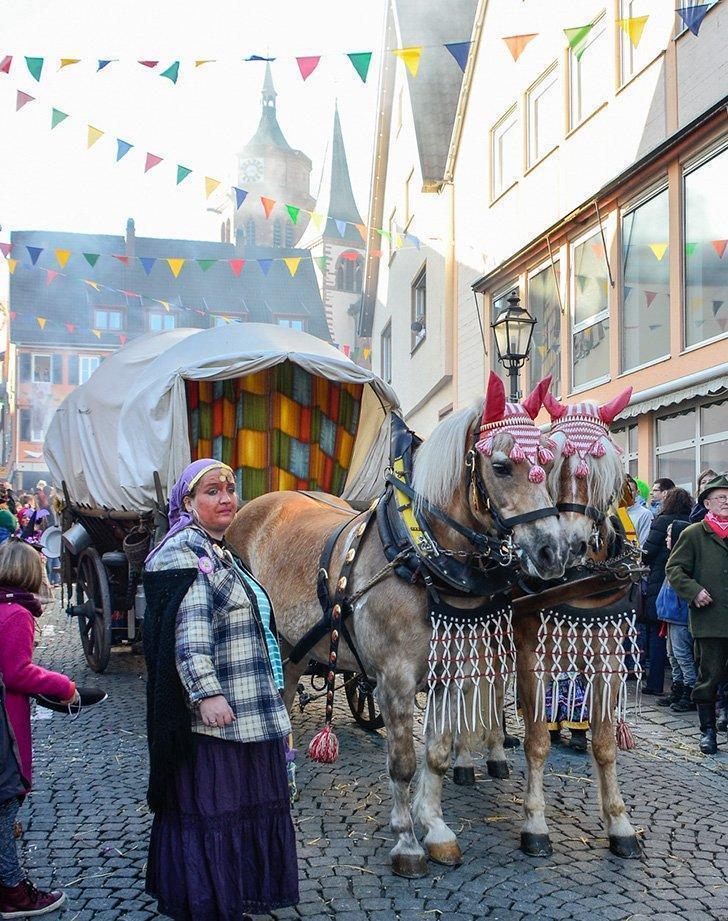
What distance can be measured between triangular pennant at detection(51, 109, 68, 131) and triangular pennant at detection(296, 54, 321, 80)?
3.16m

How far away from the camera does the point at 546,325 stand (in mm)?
12867

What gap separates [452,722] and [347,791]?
1212 millimetres

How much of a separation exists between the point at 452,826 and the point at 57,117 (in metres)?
8.84

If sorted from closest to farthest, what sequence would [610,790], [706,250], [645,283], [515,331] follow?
[610,790] < [515,331] < [706,250] < [645,283]

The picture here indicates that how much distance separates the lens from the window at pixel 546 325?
41.0ft

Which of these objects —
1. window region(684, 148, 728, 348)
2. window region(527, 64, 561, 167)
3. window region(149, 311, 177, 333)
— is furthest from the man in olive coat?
window region(149, 311, 177, 333)

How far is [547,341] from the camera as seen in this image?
1289cm

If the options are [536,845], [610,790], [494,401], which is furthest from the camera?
[610,790]

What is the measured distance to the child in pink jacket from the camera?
312 centimetres

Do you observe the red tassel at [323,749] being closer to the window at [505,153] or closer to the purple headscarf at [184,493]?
the purple headscarf at [184,493]

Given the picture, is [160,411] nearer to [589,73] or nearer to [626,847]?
[626,847]

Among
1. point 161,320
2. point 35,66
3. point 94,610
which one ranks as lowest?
point 94,610

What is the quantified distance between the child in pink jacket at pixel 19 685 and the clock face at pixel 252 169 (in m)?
66.3

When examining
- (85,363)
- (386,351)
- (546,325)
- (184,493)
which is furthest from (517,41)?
(85,363)
